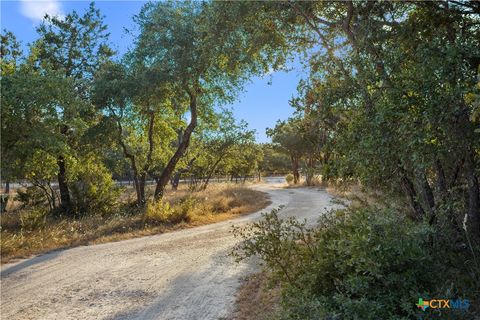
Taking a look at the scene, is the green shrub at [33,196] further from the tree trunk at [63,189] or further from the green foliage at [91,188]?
the green foliage at [91,188]

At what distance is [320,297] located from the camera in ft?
11.0

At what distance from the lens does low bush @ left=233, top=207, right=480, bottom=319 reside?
3061mm

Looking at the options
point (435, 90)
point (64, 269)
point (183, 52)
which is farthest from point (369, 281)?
point (183, 52)

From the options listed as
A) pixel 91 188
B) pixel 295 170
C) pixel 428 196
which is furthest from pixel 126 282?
pixel 295 170

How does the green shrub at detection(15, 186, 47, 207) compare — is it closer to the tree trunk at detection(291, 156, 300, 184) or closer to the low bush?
the low bush

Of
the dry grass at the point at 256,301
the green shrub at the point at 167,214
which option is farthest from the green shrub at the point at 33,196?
the dry grass at the point at 256,301

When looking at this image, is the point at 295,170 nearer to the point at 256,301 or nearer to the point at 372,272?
the point at 256,301

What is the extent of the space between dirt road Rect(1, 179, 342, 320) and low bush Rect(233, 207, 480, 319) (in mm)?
1631

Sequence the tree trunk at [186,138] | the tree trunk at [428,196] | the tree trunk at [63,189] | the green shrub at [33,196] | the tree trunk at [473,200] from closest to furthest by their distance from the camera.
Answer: the tree trunk at [473,200] < the tree trunk at [428,196] < the tree trunk at [186,138] < the tree trunk at [63,189] < the green shrub at [33,196]

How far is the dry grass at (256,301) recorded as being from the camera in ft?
15.5

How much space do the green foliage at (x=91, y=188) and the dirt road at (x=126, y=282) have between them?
8.16 metres

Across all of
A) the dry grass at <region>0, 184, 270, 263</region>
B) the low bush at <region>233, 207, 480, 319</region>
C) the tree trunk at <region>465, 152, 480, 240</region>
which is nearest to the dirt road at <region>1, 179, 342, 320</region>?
the dry grass at <region>0, 184, 270, 263</region>

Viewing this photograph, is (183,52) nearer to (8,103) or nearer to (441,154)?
(8,103)

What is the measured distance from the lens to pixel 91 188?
17312 mm
